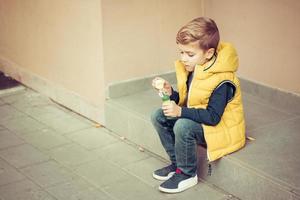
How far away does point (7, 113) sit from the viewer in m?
5.62

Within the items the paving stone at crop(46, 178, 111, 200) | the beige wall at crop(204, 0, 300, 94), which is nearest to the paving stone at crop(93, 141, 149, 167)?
the paving stone at crop(46, 178, 111, 200)

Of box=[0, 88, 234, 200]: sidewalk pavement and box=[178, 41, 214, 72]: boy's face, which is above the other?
box=[178, 41, 214, 72]: boy's face

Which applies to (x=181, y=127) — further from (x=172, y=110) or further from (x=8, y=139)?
(x=8, y=139)

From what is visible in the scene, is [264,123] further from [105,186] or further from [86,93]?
[86,93]

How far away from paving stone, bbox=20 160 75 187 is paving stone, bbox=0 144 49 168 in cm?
10

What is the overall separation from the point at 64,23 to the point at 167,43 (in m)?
1.05

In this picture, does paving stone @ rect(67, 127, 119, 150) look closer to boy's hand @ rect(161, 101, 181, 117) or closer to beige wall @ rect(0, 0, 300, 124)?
beige wall @ rect(0, 0, 300, 124)

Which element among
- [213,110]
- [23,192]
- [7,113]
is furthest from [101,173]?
[7,113]

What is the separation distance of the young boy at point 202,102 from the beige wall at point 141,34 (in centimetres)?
116

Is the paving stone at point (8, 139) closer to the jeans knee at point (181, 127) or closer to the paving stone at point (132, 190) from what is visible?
the paving stone at point (132, 190)

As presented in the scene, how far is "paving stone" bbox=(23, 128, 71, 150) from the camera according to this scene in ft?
16.0

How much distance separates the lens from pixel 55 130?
520 centimetres

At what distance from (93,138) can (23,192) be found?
3.63 ft

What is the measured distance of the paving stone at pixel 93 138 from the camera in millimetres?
4922
